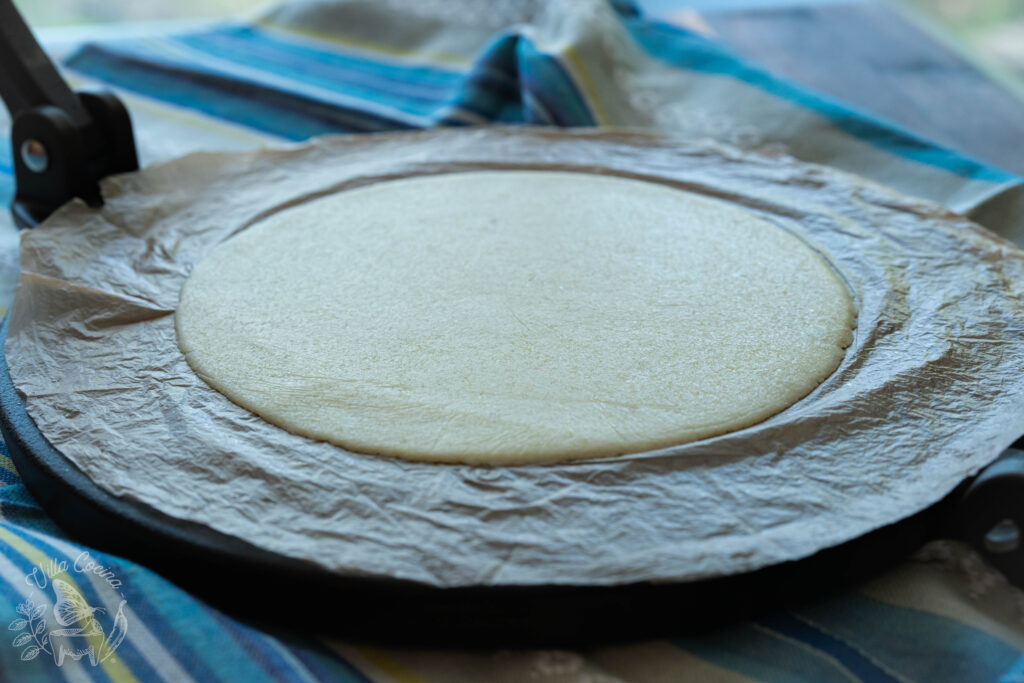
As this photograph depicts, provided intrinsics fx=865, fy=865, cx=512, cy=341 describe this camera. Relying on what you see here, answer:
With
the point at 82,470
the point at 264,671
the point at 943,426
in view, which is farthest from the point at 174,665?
the point at 943,426

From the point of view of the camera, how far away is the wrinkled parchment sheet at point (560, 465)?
1.96 feet

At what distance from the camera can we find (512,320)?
Result: 867 mm

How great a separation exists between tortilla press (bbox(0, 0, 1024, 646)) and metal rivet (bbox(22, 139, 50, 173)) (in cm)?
47

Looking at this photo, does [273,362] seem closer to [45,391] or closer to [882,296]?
[45,391]

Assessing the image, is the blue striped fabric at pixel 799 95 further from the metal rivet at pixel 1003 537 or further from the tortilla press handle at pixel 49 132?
the tortilla press handle at pixel 49 132

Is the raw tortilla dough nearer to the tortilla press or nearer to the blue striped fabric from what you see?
the tortilla press

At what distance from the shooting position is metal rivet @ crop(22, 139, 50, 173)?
107 centimetres

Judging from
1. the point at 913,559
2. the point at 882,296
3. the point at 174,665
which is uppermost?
the point at 882,296

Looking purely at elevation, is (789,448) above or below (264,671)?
above

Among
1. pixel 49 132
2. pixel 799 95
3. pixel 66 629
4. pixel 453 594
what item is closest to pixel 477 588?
pixel 453 594

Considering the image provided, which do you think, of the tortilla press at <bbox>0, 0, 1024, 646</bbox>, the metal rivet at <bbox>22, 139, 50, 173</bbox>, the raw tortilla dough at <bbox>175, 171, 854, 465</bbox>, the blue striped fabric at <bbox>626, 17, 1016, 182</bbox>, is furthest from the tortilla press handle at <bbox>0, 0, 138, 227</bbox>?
the blue striped fabric at <bbox>626, 17, 1016, 182</bbox>

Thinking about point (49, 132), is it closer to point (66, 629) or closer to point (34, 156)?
point (34, 156)

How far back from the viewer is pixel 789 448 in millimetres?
692

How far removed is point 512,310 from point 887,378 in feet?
1.18
